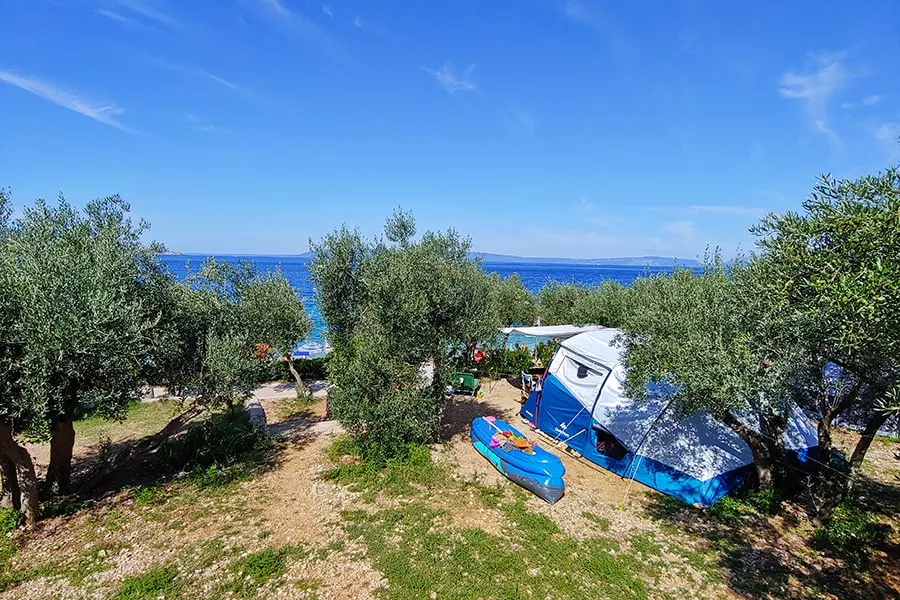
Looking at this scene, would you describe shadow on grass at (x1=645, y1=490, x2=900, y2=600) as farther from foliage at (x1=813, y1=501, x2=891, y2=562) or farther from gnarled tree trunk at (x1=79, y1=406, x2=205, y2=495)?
gnarled tree trunk at (x1=79, y1=406, x2=205, y2=495)

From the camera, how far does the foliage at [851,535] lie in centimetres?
917

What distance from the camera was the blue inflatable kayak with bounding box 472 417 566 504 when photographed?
11043 mm

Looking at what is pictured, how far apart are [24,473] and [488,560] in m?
9.57

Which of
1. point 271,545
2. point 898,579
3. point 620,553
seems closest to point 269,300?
point 271,545

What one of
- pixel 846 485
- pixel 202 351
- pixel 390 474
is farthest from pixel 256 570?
pixel 846 485

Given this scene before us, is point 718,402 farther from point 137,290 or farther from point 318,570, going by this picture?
point 137,290

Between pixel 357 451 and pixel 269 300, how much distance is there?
8.75 m

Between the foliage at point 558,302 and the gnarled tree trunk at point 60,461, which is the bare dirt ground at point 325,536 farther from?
the foliage at point 558,302

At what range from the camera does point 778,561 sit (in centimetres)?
893

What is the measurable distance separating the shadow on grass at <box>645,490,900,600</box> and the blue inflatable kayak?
240 centimetres

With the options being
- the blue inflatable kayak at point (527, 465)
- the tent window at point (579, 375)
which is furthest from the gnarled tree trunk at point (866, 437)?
the blue inflatable kayak at point (527, 465)

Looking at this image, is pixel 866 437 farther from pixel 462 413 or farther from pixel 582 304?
pixel 582 304

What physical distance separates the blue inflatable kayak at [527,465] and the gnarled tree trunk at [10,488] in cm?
1110

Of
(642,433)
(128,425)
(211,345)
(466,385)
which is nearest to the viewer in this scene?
(211,345)
